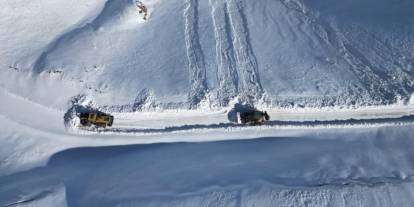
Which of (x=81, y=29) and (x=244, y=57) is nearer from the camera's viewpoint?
(x=244, y=57)

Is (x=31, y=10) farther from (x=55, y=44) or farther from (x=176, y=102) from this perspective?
(x=176, y=102)

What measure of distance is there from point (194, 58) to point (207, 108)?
330 centimetres

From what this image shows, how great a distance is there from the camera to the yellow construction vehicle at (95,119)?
21891mm

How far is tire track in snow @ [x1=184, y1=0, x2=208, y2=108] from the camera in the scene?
74.2 ft

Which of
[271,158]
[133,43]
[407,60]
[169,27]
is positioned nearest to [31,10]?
[133,43]

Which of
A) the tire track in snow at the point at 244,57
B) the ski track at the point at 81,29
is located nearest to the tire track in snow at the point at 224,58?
the tire track in snow at the point at 244,57

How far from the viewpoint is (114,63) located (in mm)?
23406

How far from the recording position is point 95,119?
862 inches

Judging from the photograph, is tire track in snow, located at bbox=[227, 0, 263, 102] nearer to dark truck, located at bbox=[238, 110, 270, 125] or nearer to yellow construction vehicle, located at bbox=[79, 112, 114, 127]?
dark truck, located at bbox=[238, 110, 270, 125]

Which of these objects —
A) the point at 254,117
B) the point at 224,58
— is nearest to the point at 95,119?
the point at 224,58

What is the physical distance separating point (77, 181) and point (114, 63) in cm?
729

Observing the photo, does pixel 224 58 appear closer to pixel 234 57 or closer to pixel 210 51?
pixel 234 57

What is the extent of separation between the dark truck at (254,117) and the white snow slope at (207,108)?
554mm

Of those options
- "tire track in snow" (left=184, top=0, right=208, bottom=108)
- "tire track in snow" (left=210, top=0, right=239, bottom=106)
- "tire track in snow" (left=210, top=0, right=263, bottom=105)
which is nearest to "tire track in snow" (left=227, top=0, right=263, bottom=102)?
"tire track in snow" (left=210, top=0, right=263, bottom=105)
